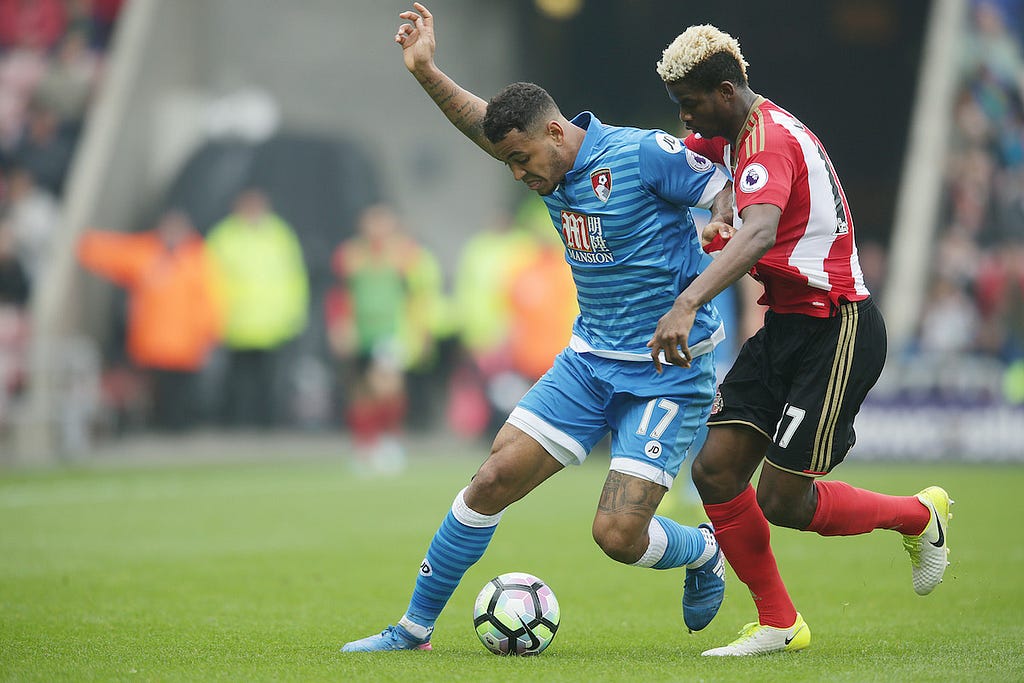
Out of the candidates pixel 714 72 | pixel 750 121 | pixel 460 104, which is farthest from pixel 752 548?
pixel 460 104

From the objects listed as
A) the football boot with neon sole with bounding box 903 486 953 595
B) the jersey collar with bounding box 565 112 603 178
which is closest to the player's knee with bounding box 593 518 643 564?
the football boot with neon sole with bounding box 903 486 953 595

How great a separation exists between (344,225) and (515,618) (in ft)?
48.2

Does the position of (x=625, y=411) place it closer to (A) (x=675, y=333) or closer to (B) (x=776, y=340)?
(B) (x=776, y=340)

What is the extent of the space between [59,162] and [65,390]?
12.1 ft

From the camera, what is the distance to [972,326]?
1705cm

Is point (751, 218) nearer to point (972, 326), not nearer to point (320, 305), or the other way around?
point (972, 326)

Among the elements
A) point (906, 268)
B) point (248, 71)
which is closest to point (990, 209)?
point (906, 268)

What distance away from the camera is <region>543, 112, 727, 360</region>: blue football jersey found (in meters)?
5.48

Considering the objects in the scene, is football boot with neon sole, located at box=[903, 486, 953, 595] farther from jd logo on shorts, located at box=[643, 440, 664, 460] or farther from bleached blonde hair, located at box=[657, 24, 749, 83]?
bleached blonde hair, located at box=[657, 24, 749, 83]

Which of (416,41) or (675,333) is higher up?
(416,41)

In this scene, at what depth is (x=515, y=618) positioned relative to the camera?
551 centimetres

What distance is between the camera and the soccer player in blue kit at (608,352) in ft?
17.9

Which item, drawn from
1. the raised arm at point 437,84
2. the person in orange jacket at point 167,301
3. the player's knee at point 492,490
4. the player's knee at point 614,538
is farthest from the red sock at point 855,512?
the person in orange jacket at point 167,301

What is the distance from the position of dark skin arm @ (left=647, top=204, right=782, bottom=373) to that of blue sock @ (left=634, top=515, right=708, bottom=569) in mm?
940
